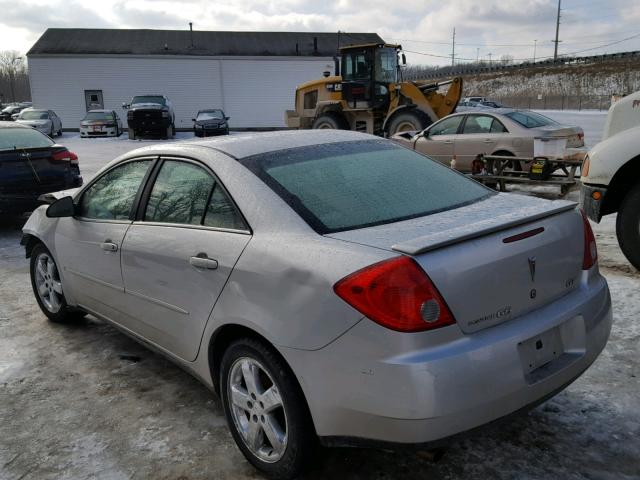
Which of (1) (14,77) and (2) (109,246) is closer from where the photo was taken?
Result: (2) (109,246)

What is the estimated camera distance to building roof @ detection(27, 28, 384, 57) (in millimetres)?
35438

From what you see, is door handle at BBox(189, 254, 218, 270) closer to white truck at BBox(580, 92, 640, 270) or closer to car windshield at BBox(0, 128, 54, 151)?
white truck at BBox(580, 92, 640, 270)

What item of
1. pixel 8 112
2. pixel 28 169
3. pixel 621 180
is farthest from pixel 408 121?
pixel 8 112

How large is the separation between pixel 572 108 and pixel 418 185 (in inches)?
2300

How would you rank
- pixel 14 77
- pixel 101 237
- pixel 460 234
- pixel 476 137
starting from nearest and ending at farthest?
pixel 460 234, pixel 101 237, pixel 476 137, pixel 14 77

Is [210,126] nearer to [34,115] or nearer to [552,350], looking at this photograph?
[34,115]

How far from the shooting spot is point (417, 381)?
2.06 metres

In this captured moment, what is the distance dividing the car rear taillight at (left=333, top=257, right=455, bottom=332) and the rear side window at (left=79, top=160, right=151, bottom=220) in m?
1.95

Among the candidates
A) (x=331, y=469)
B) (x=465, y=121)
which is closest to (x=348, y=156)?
(x=331, y=469)

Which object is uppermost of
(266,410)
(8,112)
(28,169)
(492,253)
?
(8,112)

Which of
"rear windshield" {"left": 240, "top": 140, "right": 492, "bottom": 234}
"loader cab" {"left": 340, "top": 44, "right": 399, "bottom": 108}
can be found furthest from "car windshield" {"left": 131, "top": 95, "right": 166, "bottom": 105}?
"rear windshield" {"left": 240, "top": 140, "right": 492, "bottom": 234}

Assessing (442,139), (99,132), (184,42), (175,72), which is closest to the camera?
(442,139)

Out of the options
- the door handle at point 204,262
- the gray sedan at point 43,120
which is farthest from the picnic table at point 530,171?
the gray sedan at point 43,120

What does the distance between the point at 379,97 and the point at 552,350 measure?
1572cm
